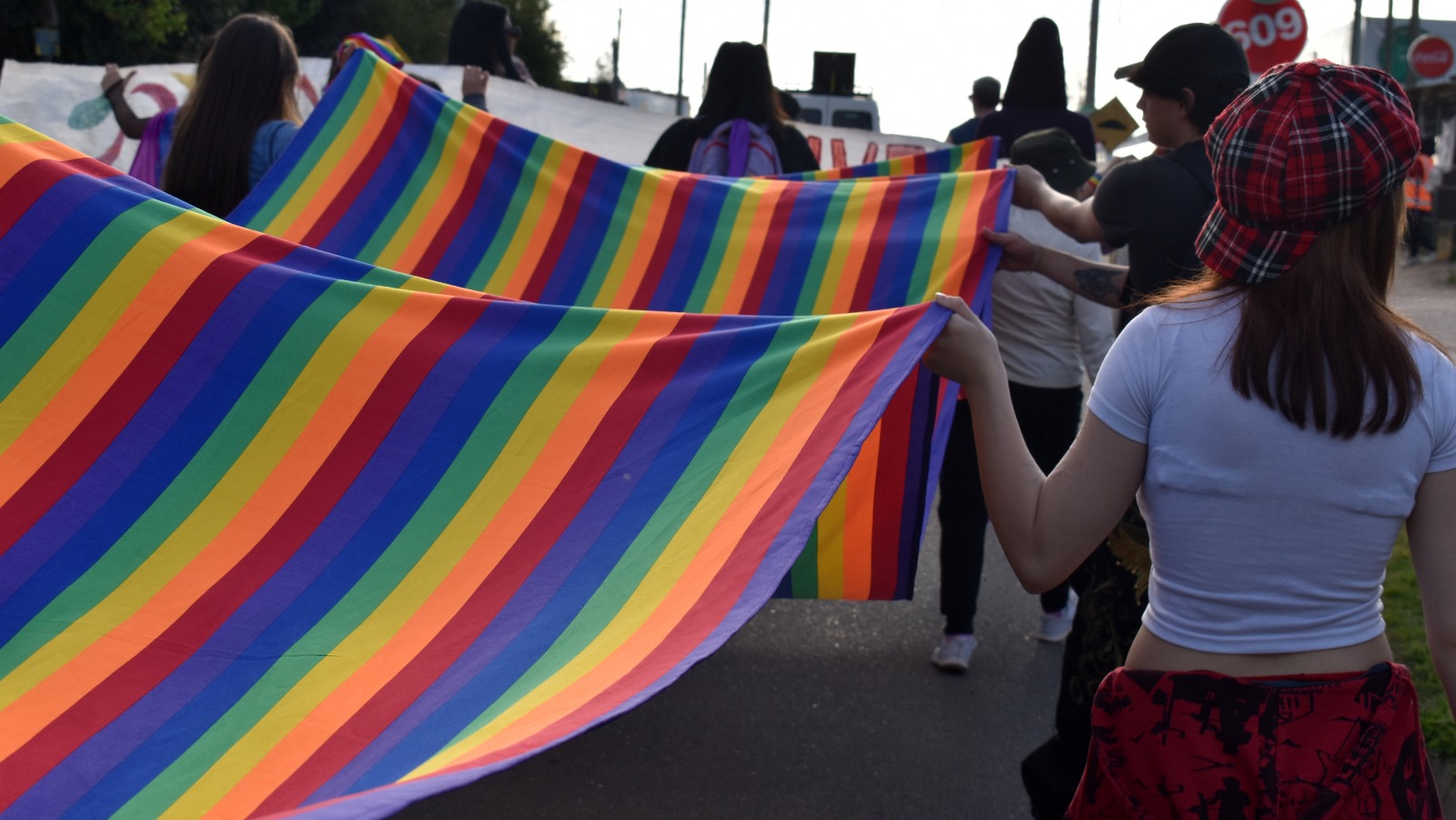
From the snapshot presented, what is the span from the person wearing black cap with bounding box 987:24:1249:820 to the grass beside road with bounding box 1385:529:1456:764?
44.7 inches

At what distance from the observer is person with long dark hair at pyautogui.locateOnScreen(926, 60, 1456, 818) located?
5.66 ft

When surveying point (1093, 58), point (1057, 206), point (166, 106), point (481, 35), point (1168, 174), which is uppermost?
point (1093, 58)

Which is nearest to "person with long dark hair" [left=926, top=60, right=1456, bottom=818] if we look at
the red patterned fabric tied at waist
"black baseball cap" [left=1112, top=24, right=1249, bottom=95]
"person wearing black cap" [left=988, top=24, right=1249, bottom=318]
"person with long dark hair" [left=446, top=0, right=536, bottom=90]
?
the red patterned fabric tied at waist

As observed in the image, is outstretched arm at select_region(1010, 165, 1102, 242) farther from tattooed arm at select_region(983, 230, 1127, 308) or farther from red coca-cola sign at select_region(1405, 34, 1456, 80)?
red coca-cola sign at select_region(1405, 34, 1456, 80)

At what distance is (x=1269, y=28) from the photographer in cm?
829

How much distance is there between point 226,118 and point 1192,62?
2839mm

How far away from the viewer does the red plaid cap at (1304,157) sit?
1.71 meters

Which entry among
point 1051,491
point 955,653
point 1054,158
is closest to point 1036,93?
point 1054,158

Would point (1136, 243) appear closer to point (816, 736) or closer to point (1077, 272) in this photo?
point (1077, 272)

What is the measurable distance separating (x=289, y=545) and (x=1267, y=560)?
5.46 ft

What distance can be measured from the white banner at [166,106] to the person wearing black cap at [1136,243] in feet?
17.5

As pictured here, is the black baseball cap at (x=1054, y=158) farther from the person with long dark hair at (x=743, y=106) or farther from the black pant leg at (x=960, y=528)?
the person with long dark hair at (x=743, y=106)

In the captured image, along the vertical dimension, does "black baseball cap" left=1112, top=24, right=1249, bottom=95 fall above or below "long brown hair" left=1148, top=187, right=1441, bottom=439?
above

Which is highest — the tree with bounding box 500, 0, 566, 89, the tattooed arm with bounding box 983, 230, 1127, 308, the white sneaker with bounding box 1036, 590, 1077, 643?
the tree with bounding box 500, 0, 566, 89
